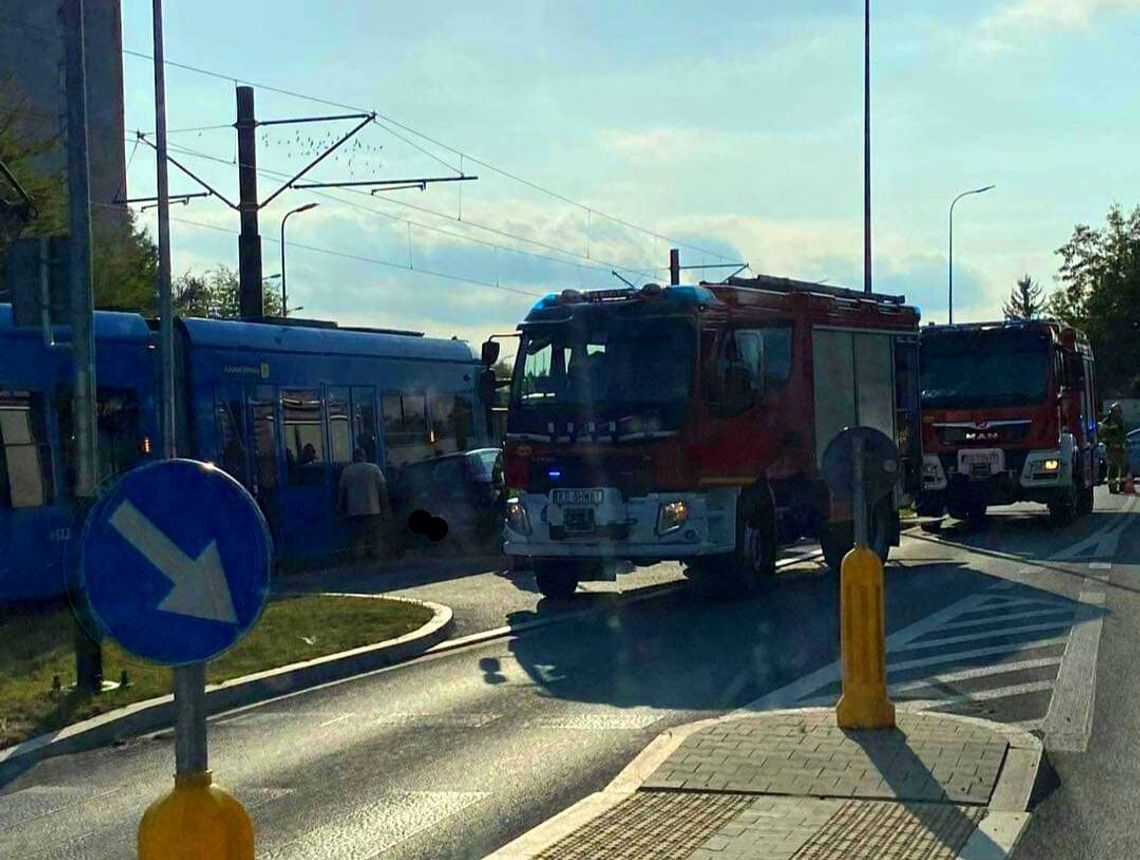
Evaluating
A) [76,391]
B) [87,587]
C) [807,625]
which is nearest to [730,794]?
[87,587]

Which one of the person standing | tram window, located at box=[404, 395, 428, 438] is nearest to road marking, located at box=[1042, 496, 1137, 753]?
the person standing

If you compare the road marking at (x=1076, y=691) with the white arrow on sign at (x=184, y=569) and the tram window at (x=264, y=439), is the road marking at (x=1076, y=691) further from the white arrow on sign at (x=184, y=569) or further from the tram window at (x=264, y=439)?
the tram window at (x=264, y=439)

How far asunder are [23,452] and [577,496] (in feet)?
19.2

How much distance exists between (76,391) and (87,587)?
7.93m

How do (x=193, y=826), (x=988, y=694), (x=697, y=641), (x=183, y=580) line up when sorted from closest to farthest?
1. (x=193, y=826)
2. (x=183, y=580)
3. (x=988, y=694)
4. (x=697, y=641)

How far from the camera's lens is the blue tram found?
1789 cm

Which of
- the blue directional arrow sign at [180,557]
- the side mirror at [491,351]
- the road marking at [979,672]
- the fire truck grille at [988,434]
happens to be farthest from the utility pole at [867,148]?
the blue directional arrow sign at [180,557]

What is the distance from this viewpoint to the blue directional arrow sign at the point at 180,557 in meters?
4.29

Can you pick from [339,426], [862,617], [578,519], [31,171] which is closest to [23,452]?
[578,519]

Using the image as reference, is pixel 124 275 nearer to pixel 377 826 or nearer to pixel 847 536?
pixel 847 536

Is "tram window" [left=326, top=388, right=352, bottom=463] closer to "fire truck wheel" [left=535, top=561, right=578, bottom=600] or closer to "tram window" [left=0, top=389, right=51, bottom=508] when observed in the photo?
"tram window" [left=0, top=389, right=51, bottom=508]

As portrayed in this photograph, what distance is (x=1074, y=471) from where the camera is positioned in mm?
28266

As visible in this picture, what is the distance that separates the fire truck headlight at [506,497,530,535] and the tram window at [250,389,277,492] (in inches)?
230

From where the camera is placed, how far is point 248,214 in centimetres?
2850
